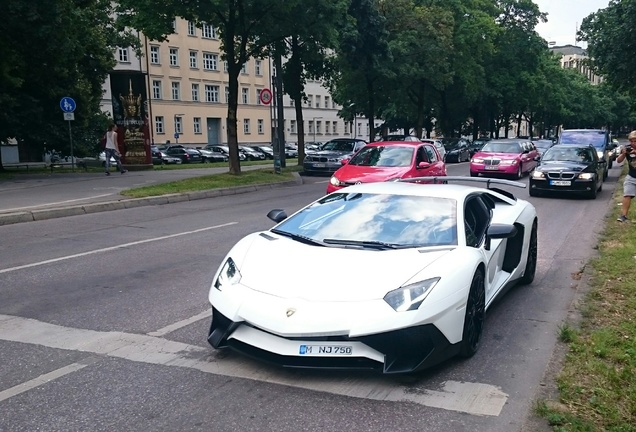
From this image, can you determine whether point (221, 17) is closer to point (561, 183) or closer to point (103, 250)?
point (561, 183)

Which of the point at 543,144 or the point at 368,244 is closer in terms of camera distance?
the point at 368,244

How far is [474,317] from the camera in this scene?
4.64 m

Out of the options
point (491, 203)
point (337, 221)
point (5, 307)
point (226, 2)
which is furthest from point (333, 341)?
point (226, 2)

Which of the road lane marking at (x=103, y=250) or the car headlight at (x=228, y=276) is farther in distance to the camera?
the road lane marking at (x=103, y=250)

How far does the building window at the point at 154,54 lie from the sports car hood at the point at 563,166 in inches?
2027

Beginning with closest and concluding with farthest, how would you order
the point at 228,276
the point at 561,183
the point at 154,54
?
the point at 228,276 < the point at 561,183 < the point at 154,54

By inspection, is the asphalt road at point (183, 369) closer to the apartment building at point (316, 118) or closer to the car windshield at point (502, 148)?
the car windshield at point (502, 148)

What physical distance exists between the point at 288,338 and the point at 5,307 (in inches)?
139

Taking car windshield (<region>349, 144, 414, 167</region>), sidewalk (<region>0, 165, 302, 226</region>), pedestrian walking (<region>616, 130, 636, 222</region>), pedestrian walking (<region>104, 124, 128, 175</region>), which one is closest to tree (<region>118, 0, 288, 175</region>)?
sidewalk (<region>0, 165, 302, 226</region>)

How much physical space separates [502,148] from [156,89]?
152 feet

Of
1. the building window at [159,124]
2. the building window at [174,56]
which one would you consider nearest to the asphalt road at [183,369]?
the building window at [159,124]

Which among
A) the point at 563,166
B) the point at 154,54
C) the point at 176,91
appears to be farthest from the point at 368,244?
the point at 176,91

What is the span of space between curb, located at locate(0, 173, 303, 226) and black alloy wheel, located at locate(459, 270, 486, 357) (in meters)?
10.4

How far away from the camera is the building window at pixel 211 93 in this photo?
66.7 meters
